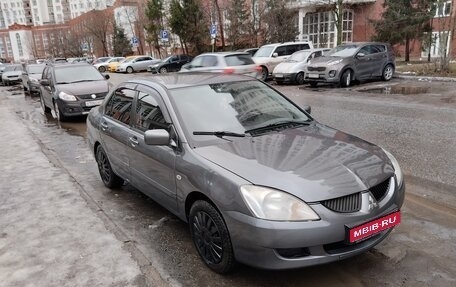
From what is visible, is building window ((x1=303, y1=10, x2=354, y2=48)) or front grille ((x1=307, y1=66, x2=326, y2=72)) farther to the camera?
building window ((x1=303, y1=10, x2=354, y2=48))

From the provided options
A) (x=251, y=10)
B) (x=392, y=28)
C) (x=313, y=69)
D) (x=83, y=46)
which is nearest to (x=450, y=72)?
(x=313, y=69)

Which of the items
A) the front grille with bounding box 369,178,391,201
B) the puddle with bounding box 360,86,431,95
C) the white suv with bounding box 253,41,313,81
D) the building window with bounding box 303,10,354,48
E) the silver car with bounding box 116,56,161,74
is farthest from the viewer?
the silver car with bounding box 116,56,161,74

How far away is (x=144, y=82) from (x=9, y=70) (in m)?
31.3

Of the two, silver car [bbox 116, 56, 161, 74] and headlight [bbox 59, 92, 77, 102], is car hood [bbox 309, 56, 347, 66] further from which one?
silver car [bbox 116, 56, 161, 74]

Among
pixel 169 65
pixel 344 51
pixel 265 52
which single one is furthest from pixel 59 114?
pixel 169 65

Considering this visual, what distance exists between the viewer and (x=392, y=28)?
2622 centimetres

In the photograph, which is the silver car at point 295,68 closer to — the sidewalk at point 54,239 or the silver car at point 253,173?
the sidewalk at point 54,239

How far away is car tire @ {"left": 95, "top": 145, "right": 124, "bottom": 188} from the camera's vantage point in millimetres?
5484

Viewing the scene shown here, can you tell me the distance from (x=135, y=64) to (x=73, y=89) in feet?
94.1

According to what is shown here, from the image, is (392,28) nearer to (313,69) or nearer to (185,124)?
(313,69)

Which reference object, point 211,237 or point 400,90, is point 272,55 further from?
point 211,237

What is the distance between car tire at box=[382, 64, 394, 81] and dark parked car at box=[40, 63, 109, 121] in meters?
11.5

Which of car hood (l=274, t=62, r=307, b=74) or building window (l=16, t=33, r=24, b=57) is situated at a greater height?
building window (l=16, t=33, r=24, b=57)

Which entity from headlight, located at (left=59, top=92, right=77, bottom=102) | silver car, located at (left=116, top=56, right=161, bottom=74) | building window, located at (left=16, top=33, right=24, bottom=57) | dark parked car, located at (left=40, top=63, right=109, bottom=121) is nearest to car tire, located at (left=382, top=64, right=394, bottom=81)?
dark parked car, located at (left=40, top=63, right=109, bottom=121)
